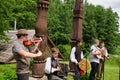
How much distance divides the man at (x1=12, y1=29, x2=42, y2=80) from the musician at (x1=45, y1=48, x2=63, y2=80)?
Answer: 143cm

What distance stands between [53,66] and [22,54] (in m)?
2.00

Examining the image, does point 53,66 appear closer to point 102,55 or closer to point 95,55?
point 95,55

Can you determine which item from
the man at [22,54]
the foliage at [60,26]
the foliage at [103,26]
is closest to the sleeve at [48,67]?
the man at [22,54]

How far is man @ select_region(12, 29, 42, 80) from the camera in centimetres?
640

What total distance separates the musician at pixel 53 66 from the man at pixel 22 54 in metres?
1.43

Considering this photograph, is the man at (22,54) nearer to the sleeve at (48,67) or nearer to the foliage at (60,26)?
the sleeve at (48,67)

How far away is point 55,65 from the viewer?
8328 millimetres

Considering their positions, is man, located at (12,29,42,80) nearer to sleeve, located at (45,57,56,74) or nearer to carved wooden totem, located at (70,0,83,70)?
sleeve, located at (45,57,56,74)

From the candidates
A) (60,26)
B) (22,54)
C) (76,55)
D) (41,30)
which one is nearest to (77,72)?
(76,55)

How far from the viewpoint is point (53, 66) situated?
27.2 ft

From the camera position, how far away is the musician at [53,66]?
8119 millimetres

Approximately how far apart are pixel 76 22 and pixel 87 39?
4268cm

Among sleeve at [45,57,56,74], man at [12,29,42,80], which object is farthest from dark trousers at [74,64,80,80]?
man at [12,29,42,80]

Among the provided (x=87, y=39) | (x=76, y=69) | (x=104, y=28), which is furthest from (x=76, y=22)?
(x=104, y=28)
